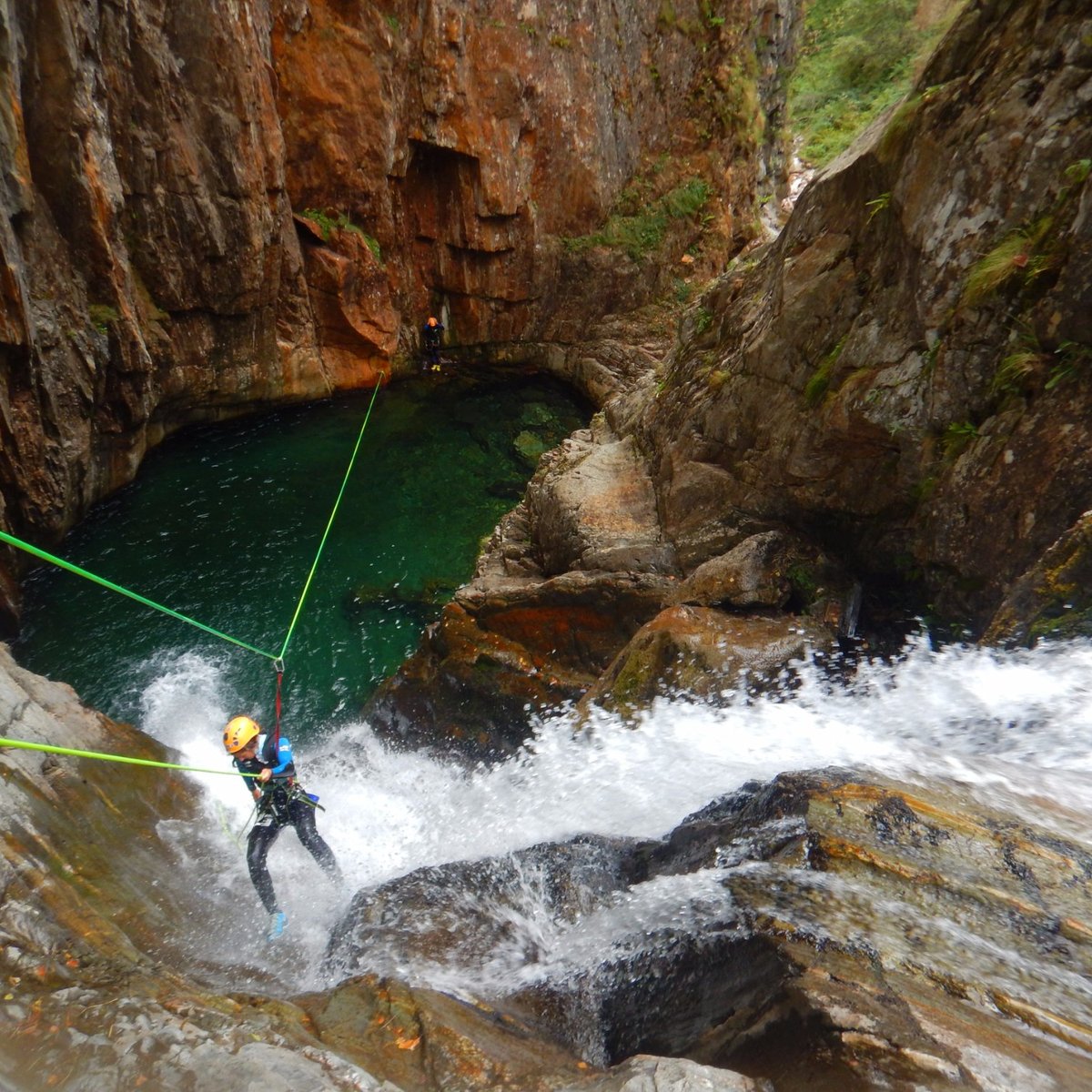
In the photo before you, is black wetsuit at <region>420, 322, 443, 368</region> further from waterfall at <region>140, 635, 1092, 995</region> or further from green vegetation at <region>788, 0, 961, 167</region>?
waterfall at <region>140, 635, 1092, 995</region>

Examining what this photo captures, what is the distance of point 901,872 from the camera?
10.4 feet

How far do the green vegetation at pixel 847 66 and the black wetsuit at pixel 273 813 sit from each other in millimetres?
21193

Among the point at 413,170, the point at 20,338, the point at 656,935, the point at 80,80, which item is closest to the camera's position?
the point at 656,935

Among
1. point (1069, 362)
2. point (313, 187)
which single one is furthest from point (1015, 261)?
point (313, 187)

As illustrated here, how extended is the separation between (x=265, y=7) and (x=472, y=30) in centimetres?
450

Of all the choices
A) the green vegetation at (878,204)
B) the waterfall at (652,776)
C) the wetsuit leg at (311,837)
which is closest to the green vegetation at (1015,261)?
the green vegetation at (878,204)

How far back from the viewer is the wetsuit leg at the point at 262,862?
5352 mm

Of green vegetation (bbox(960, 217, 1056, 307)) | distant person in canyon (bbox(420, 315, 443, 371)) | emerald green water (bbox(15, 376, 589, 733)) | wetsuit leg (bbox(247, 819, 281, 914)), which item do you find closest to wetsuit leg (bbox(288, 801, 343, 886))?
wetsuit leg (bbox(247, 819, 281, 914))

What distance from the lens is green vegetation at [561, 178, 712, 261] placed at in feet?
59.9

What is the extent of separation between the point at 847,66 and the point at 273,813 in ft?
87.0

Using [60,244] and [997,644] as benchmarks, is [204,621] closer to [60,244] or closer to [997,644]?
[60,244]

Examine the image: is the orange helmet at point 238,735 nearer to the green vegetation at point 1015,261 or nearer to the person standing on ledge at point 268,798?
the person standing on ledge at point 268,798

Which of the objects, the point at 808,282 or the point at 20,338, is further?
the point at 20,338

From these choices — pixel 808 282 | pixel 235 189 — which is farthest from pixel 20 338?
pixel 808 282
